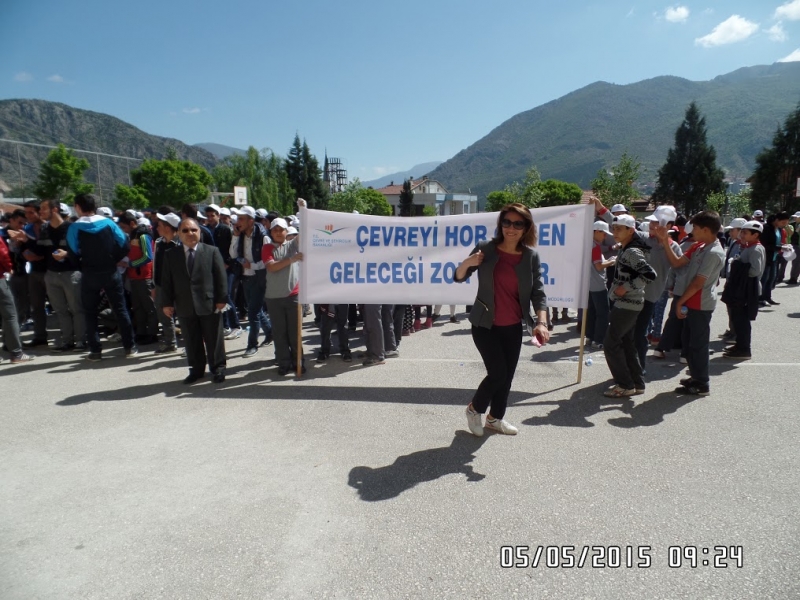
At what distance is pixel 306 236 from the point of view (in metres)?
5.87

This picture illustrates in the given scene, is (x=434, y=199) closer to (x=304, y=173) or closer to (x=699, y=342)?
(x=304, y=173)

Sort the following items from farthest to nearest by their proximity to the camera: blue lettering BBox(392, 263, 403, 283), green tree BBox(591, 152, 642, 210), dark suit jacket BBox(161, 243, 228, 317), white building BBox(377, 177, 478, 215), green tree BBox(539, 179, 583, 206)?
1. white building BBox(377, 177, 478, 215)
2. green tree BBox(539, 179, 583, 206)
3. green tree BBox(591, 152, 642, 210)
4. blue lettering BBox(392, 263, 403, 283)
5. dark suit jacket BBox(161, 243, 228, 317)

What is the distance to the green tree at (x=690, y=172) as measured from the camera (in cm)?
7994

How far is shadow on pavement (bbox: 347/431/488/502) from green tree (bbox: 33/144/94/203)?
145ft

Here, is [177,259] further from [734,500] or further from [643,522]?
[734,500]

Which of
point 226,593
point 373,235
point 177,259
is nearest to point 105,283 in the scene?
point 177,259

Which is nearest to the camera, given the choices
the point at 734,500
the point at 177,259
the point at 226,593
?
the point at 226,593

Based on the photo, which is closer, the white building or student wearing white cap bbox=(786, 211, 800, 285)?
student wearing white cap bbox=(786, 211, 800, 285)

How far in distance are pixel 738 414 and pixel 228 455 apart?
4863 millimetres

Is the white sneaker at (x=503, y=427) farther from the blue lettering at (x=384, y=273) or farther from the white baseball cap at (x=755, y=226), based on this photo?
the white baseball cap at (x=755, y=226)

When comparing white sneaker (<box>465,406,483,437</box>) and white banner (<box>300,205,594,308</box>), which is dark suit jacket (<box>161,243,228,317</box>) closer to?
white banner (<box>300,205,594,308</box>)

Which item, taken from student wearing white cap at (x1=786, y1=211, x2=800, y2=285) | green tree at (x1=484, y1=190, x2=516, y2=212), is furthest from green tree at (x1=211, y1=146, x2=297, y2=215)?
student wearing white cap at (x1=786, y1=211, x2=800, y2=285)

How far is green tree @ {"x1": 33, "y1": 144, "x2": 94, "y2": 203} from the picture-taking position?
38.9m
